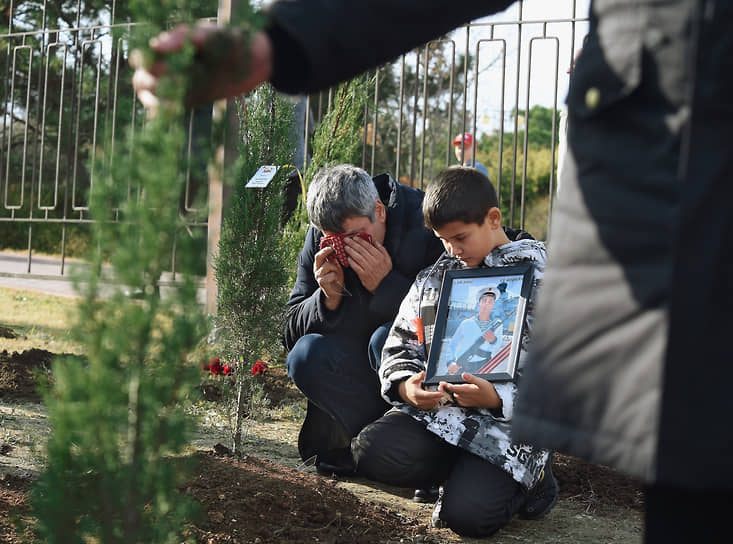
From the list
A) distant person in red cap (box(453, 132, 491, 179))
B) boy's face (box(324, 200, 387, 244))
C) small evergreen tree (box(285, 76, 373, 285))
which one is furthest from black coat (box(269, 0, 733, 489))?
small evergreen tree (box(285, 76, 373, 285))

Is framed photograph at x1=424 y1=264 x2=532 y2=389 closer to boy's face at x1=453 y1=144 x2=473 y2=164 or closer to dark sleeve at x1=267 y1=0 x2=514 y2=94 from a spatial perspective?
dark sleeve at x1=267 y1=0 x2=514 y2=94

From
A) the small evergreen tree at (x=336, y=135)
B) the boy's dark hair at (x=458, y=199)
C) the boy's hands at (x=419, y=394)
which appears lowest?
the boy's hands at (x=419, y=394)

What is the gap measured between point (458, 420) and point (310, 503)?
654mm

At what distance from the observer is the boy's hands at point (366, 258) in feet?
10.9

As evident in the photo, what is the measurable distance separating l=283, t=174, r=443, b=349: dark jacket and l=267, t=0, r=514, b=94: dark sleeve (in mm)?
2215

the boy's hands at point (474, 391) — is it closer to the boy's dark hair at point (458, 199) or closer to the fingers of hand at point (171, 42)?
the boy's dark hair at point (458, 199)

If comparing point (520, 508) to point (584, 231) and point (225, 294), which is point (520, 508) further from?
point (584, 231)

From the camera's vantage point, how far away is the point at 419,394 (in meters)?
2.86

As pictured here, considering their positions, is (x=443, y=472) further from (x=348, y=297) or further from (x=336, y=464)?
(x=348, y=297)

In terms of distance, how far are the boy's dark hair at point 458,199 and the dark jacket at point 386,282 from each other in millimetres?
602

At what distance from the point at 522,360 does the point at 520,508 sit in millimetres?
710

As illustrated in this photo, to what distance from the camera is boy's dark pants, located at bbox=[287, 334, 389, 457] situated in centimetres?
346

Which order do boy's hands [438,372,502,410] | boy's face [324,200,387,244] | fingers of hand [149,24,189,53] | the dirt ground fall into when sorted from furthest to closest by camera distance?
boy's face [324,200,387,244]
boy's hands [438,372,502,410]
the dirt ground
fingers of hand [149,24,189,53]

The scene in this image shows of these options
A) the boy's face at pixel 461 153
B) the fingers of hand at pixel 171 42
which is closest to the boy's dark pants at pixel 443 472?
the fingers of hand at pixel 171 42
